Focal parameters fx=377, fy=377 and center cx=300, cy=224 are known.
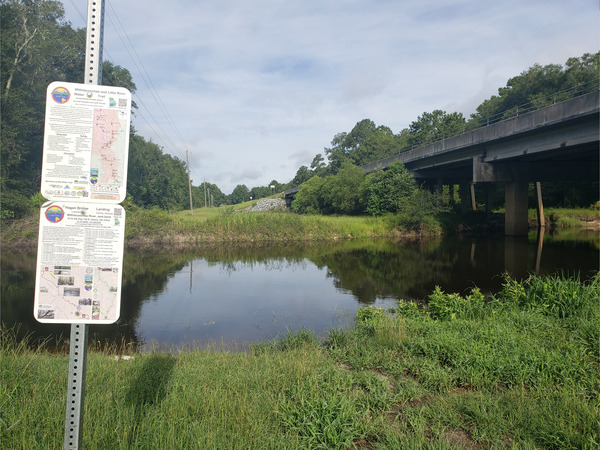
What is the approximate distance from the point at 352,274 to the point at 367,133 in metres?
84.6

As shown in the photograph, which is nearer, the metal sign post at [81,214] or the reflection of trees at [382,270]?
the metal sign post at [81,214]

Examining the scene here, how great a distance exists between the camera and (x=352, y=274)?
15.6 m

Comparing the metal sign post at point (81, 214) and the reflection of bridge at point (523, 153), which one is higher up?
the reflection of bridge at point (523, 153)

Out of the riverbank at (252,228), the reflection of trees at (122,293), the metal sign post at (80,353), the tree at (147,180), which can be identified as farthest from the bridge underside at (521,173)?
the tree at (147,180)

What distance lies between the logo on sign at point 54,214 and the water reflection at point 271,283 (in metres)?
6.10

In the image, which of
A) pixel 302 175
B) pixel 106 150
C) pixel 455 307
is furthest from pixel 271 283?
pixel 302 175

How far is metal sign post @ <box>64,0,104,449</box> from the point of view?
6.66 ft

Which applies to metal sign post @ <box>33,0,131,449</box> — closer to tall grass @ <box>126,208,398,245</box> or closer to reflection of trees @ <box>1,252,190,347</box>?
reflection of trees @ <box>1,252,190,347</box>

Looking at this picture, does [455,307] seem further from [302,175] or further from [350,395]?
[302,175]

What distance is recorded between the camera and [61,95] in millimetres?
2088

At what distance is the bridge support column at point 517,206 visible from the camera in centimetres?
2772

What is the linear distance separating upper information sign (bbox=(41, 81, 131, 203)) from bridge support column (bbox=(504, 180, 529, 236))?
30597mm

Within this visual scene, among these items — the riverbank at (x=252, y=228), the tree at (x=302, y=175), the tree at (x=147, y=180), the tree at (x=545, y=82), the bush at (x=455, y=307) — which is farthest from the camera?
the tree at (x=302, y=175)

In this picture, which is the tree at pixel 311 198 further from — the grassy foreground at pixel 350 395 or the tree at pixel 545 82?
the grassy foreground at pixel 350 395
